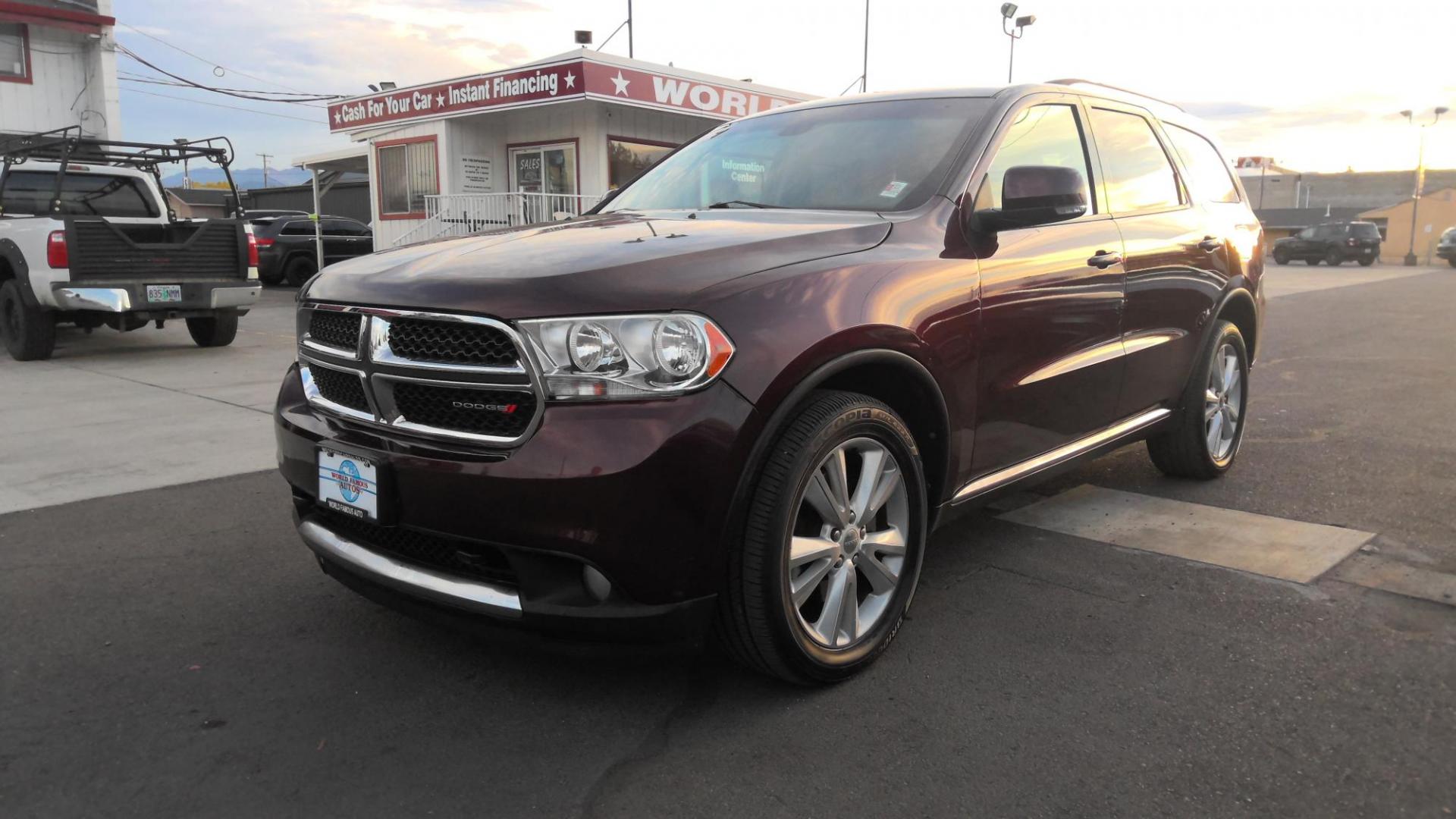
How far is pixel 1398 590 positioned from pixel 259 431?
597 centimetres

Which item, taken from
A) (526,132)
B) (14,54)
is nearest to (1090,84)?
(526,132)

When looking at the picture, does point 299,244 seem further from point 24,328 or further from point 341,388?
point 341,388

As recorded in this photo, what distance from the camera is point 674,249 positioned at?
106 inches

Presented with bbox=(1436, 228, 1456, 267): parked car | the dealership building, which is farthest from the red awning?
bbox=(1436, 228, 1456, 267): parked car

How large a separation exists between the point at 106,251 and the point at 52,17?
13349mm

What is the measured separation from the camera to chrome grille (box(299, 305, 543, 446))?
2438 millimetres

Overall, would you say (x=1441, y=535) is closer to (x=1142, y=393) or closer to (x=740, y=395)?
(x=1142, y=393)

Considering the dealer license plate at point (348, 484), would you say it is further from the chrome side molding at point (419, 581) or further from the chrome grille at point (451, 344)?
the chrome grille at point (451, 344)

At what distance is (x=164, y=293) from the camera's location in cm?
955

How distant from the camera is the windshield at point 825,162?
136 inches

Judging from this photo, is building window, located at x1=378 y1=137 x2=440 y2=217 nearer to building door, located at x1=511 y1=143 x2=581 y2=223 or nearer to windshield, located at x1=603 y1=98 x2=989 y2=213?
building door, located at x1=511 y1=143 x2=581 y2=223

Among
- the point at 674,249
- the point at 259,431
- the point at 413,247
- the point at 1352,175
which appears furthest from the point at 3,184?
the point at 1352,175

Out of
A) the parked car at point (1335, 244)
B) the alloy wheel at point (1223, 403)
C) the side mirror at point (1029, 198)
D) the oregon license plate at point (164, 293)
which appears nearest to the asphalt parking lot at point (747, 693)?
the alloy wheel at point (1223, 403)

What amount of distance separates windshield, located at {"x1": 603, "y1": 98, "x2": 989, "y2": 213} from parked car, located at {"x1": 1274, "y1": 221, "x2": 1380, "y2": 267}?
39811mm
